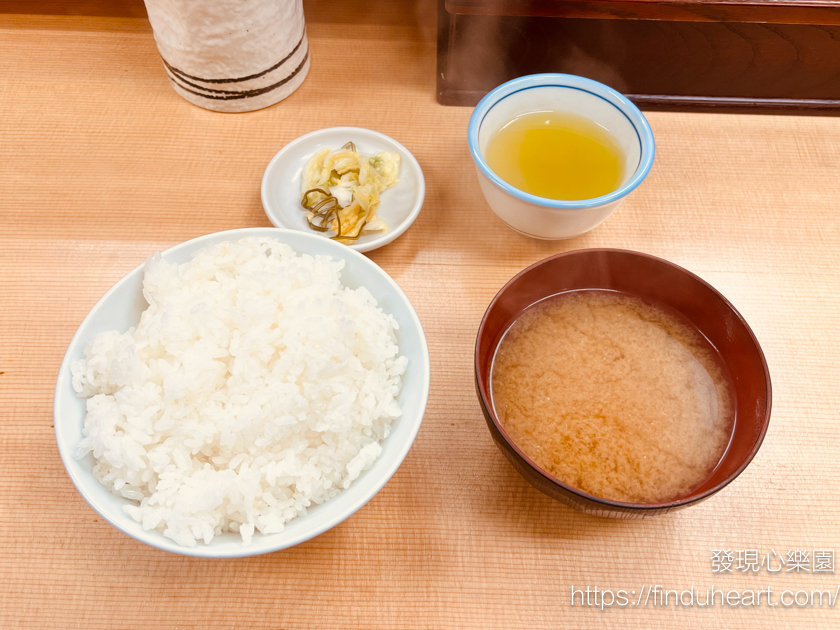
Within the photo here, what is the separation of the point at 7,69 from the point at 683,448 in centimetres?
264

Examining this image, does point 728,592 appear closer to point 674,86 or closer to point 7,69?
point 674,86

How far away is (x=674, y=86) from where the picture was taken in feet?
6.68

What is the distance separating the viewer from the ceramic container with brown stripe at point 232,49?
1.75m

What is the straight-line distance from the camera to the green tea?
1.73 metres

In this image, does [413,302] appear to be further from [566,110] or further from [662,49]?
[662,49]

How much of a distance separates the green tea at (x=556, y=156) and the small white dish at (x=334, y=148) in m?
0.28

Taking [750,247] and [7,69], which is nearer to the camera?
[750,247]

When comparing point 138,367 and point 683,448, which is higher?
point 138,367

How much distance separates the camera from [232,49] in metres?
1.85

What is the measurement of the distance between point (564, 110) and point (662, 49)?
421 millimetres

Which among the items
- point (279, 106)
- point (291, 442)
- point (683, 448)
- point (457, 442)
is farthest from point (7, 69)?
point (683, 448)

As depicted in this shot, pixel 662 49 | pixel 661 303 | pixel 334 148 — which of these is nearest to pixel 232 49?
pixel 334 148

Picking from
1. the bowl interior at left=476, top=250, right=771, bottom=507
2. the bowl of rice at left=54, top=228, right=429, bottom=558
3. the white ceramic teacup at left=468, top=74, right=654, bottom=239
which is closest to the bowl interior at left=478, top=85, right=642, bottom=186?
the white ceramic teacup at left=468, top=74, right=654, bottom=239

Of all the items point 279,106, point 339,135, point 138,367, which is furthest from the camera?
point 279,106
